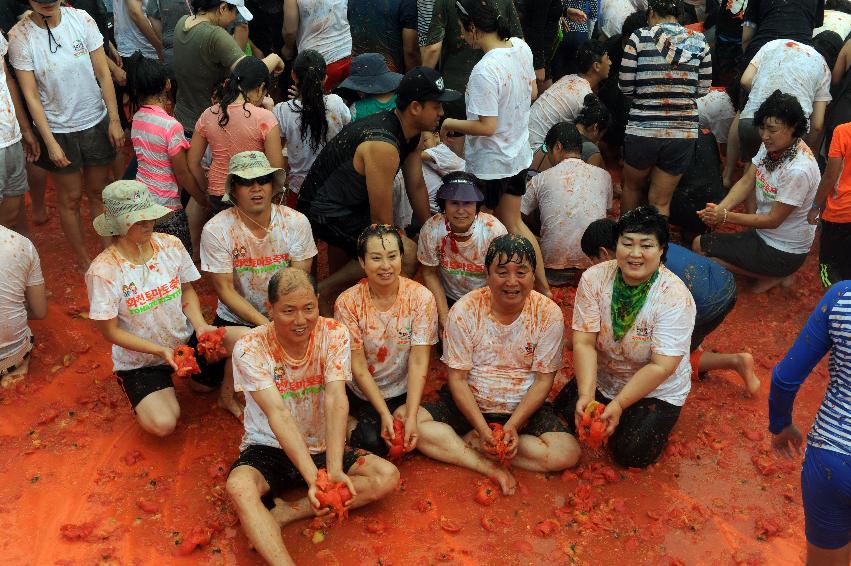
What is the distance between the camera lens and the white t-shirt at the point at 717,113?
26.1 ft

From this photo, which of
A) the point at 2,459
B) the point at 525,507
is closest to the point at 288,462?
the point at 525,507

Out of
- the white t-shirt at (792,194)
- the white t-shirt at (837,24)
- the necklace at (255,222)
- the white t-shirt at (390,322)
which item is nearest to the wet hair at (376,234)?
the white t-shirt at (390,322)

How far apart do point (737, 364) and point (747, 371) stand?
0.25 ft

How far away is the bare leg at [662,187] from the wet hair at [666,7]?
1223 mm

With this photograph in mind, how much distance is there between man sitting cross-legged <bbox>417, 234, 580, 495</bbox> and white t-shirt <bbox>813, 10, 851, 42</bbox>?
5.08 m

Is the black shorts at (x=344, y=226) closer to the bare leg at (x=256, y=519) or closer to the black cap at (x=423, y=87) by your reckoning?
the black cap at (x=423, y=87)

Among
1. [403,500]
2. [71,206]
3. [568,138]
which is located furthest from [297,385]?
[568,138]

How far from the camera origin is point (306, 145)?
6.42 meters

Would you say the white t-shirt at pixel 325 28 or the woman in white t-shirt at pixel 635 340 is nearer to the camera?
the woman in white t-shirt at pixel 635 340

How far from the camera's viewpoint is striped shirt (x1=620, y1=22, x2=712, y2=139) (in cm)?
648

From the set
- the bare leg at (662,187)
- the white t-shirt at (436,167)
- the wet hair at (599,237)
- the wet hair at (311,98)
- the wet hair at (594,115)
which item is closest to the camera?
the wet hair at (599,237)

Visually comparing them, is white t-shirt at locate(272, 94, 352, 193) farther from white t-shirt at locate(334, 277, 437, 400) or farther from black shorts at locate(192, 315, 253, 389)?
white t-shirt at locate(334, 277, 437, 400)

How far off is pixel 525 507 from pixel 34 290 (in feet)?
11.2

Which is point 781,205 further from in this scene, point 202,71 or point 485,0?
point 202,71
